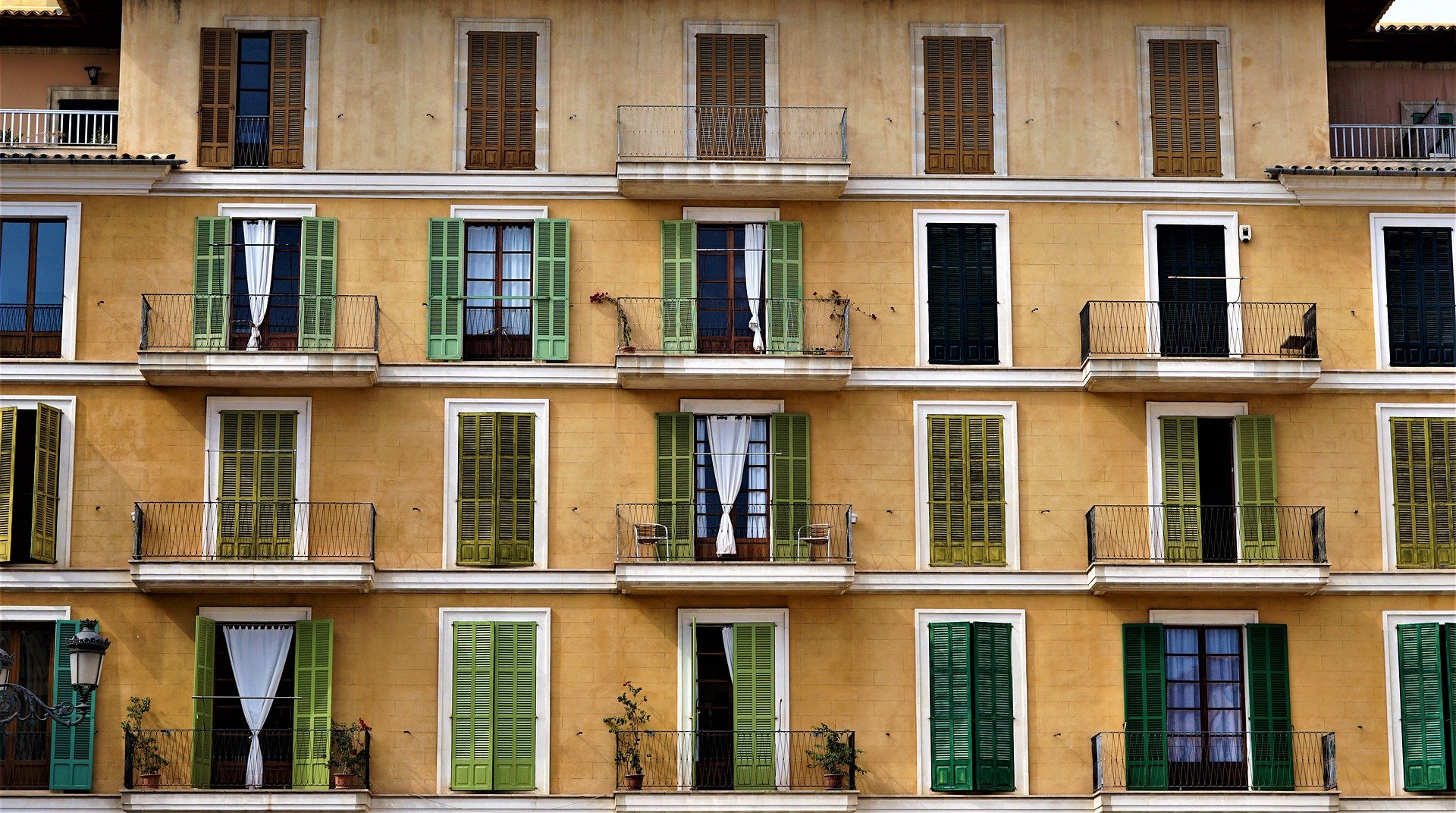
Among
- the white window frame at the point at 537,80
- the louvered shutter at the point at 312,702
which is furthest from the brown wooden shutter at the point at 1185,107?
the louvered shutter at the point at 312,702

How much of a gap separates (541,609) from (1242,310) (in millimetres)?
12121

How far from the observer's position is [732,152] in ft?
109

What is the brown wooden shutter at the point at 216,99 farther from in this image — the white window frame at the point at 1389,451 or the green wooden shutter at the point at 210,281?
the white window frame at the point at 1389,451

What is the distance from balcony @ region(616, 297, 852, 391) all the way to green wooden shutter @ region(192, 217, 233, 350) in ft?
20.4

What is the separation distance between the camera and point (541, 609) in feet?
104

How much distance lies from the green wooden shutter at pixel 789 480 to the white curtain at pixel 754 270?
4.52 feet

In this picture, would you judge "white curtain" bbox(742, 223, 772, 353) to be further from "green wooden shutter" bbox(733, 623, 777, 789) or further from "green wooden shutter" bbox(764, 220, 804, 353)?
"green wooden shutter" bbox(733, 623, 777, 789)

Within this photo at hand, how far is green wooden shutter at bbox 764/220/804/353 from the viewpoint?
32.5 metres

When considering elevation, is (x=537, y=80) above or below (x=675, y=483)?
above

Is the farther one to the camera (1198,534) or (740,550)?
(1198,534)

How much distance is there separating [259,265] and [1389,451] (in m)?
18.2

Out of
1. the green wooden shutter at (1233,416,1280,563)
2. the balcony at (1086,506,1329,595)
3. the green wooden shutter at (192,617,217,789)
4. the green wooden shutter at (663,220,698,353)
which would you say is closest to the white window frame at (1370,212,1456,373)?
the green wooden shutter at (1233,416,1280,563)

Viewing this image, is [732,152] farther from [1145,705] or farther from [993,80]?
[1145,705]

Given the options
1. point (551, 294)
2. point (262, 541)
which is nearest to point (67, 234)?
point (262, 541)
